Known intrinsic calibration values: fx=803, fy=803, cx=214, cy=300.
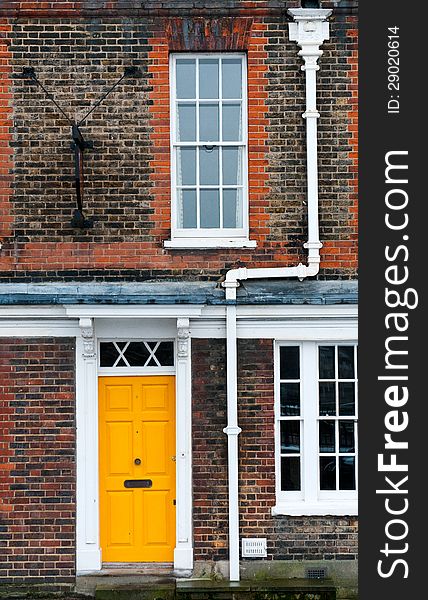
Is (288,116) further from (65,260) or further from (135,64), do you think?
(65,260)

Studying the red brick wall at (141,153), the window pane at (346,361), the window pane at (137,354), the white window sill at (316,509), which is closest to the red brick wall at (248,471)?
the white window sill at (316,509)

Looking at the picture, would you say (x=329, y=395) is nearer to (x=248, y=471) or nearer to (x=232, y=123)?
(x=248, y=471)

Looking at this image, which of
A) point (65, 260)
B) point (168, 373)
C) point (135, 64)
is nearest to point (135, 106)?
point (135, 64)

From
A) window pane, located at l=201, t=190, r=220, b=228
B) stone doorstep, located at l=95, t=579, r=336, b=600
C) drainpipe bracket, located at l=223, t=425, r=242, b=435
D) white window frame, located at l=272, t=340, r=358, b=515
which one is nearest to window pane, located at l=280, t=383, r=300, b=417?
white window frame, located at l=272, t=340, r=358, b=515

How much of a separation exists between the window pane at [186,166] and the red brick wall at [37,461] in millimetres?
2245

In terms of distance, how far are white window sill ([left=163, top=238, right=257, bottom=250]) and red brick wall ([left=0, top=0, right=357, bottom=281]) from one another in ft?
0.26

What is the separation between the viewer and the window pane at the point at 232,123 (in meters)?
9.02

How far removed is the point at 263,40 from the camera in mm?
8898

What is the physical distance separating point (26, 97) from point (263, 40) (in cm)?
270

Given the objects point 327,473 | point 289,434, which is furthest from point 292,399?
point 327,473

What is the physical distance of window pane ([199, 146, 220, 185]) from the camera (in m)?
8.99

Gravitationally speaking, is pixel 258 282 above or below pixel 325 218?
below

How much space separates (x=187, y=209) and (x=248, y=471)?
2.99 meters

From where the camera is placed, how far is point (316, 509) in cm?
877
